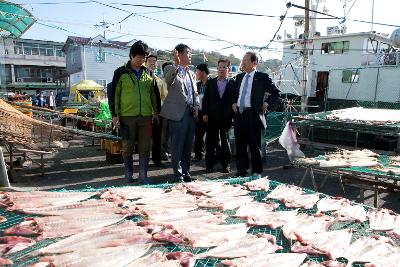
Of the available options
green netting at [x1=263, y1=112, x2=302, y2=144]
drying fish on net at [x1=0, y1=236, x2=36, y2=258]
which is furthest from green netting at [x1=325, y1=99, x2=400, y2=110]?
drying fish on net at [x1=0, y1=236, x2=36, y2=258]

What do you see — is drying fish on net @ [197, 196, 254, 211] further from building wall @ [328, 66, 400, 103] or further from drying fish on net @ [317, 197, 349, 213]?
building wall @ [328, 66, 400, 103]

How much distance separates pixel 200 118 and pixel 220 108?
960 mm

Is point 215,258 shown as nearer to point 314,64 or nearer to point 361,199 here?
point 361,199

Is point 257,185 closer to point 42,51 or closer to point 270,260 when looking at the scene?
point 270,260

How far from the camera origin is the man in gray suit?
18.1 feet

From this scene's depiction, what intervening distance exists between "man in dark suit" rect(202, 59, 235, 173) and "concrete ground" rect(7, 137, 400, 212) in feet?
1.20

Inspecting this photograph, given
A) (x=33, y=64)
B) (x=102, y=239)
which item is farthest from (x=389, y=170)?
(x=33, y=64)

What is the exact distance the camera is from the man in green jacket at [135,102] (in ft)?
16.9

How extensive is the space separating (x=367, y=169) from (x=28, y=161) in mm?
6484

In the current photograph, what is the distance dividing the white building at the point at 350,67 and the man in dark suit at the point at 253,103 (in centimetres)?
1461

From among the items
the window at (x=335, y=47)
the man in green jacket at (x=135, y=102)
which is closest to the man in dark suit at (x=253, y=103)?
the man in green jacket at (x=135, y=102)

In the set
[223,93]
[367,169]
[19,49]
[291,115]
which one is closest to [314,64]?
[291,115]

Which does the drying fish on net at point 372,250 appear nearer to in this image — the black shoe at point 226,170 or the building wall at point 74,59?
the black shoe at point 226,170

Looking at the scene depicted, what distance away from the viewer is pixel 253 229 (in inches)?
110
